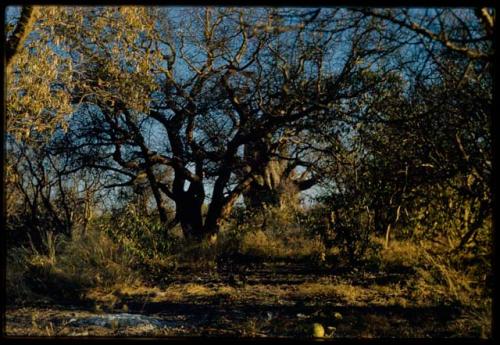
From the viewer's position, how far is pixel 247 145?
13.0 m

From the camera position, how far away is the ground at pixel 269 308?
6.17 metres

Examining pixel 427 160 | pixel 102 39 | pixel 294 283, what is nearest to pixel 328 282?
pixel 294 283

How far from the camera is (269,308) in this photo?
725 centimetres

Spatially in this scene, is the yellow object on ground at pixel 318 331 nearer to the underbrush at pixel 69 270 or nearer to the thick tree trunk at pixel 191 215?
the underbrush at pixel 69 270

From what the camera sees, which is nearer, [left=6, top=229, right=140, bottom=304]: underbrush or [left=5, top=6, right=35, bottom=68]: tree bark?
[left=5, top=6, right=35, bottom=68]: tree bark

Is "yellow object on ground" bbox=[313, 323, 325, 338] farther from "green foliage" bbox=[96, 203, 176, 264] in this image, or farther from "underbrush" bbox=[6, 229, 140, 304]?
"green foliage" bbox=[96, 203, 176, 264]

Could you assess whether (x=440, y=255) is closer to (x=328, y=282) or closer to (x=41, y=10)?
(x=328, y=282)

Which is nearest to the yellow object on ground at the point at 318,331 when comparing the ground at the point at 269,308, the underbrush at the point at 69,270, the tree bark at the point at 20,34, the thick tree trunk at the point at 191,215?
the ground at the point at 269,308

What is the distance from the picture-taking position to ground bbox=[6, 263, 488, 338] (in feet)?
20.2

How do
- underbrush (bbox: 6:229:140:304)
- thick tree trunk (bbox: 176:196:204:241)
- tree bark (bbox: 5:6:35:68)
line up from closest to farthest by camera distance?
tree bark (bbox: 5:6:35:68), underbrush (bbox: 6:229:140:304), thick tree trunk (bbox: 176:196:204:241)

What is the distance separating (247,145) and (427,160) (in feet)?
20.6

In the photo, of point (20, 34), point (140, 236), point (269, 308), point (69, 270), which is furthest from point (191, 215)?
point (20, 34)

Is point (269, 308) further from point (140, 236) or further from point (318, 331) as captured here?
point (140, 236)

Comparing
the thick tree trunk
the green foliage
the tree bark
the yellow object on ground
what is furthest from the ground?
Result: the tree bark
